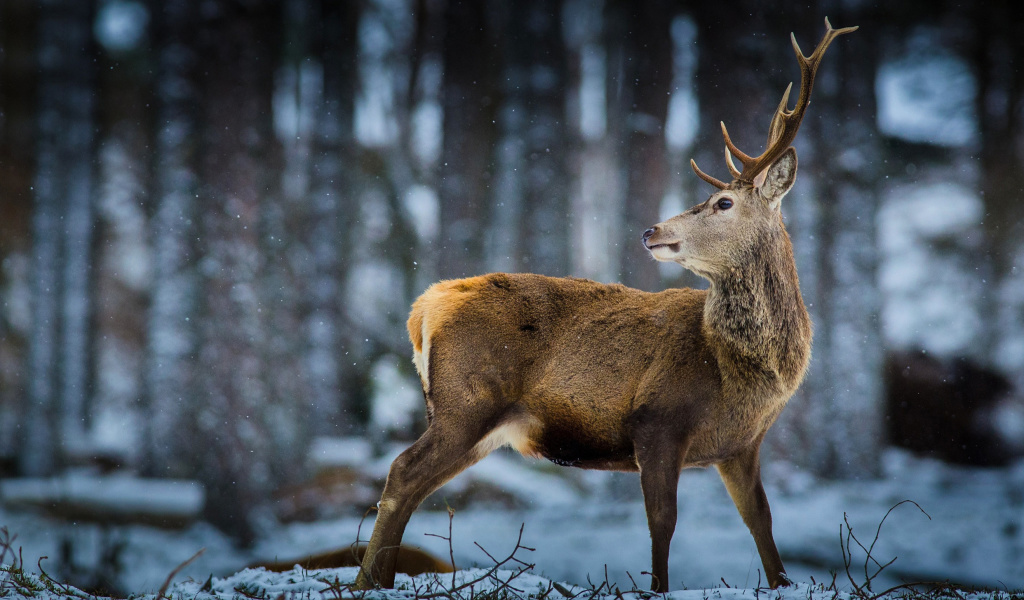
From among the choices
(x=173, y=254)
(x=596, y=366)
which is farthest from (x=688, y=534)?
(x=173, y=254)

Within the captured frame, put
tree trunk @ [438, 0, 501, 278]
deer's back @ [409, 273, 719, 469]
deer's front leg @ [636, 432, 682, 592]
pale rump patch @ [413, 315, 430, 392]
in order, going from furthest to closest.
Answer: tree trunk @ [438, 0, 501, 278]
pale rump patch @ [413, 315, 430, 392]
deer's back @ [409, 273, 719, 469]
deer's front leg @ [636, 432, 682, 592]

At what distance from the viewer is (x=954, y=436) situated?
278 inches

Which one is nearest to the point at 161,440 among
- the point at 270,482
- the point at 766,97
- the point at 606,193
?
the point at 270,482

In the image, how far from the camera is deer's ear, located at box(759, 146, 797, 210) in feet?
11.2

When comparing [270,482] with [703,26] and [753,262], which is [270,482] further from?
[703,26]

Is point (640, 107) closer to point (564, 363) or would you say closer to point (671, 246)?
point (671, 246)

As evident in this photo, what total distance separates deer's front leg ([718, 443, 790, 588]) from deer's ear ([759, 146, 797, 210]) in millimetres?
1221

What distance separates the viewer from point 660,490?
302cm

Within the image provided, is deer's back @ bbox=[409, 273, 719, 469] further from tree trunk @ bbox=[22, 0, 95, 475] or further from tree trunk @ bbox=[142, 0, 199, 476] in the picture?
tree trunk @ bbox=[22, 0, 95, 475]

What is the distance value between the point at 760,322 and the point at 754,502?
2.89ft

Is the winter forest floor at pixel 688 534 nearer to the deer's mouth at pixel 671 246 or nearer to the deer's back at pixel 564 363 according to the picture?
the deer's back at pixel 564 363

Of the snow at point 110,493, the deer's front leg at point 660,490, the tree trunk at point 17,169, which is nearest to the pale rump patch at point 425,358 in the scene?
the deer's front leg at point 660,490

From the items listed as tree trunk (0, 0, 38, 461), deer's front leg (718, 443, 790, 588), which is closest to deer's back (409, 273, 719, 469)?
deer's front leg (718, 443, 790, 588)

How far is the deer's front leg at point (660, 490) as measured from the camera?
2.99 metres
